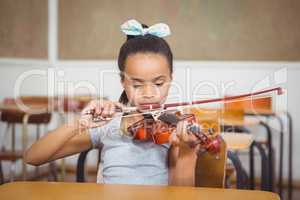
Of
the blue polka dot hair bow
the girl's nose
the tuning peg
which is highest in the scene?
the blue polka dot hair bow

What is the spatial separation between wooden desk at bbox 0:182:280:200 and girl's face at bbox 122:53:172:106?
31 cm

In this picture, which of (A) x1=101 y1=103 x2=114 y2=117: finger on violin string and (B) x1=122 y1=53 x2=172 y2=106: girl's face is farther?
(B) x1=122 y1=53 x2=172 y2=106: girl's face

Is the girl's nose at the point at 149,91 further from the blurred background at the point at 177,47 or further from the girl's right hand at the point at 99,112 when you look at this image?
the blurred background at the point at 177,47

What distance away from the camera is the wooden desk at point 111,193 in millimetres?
844

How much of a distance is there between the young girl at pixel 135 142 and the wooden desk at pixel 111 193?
234 millimetres

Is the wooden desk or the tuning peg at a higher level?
the tuning peg

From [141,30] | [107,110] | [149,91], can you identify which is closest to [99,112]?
[107,110]

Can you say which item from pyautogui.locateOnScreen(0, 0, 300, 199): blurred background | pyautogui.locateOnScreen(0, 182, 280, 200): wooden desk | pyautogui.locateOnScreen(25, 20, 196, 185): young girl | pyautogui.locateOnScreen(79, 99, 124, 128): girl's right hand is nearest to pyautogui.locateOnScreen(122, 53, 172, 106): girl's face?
pyautogui.locateOnScreen(25, 20, 196, 185): young girl

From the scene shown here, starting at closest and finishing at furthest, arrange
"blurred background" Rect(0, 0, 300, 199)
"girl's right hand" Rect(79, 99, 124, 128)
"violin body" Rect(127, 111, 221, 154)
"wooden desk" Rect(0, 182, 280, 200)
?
"wooden desk" Rect(0, 182, 280, 200) < "girl's right hand" Rect(79, 99, 124, 128) < "violin body" Rect(127, 111, 221, 154) < "blurred background" Rect(0, 0, 300, 199)

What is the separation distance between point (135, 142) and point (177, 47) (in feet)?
5.93

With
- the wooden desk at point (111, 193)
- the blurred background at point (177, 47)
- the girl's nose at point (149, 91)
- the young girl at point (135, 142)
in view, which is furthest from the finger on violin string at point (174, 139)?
the blurred background at point (177, 47)

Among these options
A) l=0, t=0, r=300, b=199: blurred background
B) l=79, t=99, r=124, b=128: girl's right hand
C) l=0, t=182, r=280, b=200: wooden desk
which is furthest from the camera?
l=0, t=0, r=300, b=199: blurred background

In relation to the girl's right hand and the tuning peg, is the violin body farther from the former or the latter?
the girl's right hand

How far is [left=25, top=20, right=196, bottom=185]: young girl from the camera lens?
115 cm
